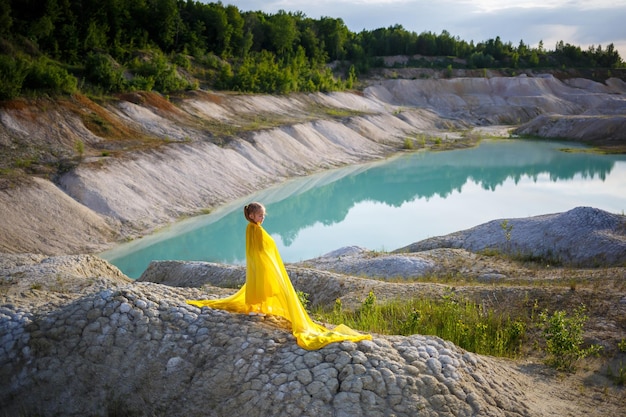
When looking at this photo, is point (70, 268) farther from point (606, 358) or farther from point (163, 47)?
point (163, 47)

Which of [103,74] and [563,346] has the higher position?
[103,74]

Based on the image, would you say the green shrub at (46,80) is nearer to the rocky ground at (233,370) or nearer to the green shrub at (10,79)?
the green shrub at (10,79)

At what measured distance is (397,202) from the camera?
29.5 metres

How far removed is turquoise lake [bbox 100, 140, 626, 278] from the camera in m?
21.3

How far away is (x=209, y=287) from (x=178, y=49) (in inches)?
1734

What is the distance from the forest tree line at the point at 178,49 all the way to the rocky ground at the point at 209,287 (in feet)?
8.90

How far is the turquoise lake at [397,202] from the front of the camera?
2128 centimetres

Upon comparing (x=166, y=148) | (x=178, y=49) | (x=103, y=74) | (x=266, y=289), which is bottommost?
(x=166, y=148)

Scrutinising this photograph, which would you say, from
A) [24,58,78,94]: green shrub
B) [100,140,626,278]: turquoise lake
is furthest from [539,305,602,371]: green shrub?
[24,58,78,94]: green shrub

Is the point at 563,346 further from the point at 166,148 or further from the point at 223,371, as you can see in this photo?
the point at 166,148

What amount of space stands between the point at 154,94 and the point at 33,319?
28.6 m

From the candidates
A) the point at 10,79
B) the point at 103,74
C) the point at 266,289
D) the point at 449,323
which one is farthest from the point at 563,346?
the point at 103,74

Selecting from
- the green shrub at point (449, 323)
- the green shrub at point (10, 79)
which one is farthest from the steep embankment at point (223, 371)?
the green shrub at point (10, 79)

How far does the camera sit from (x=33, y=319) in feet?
25.2
